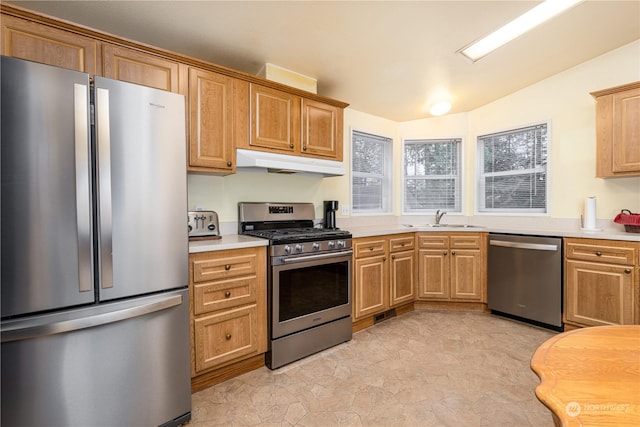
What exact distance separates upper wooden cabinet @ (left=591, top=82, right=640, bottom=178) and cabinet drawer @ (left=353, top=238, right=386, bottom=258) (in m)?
2.17

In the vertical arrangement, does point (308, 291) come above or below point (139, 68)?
below

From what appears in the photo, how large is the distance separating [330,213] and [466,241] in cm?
160

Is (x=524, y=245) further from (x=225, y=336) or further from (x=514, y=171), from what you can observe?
(x=225, y=336)

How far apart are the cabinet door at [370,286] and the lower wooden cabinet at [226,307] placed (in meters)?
0.98

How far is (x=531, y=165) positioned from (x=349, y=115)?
2.22 metres

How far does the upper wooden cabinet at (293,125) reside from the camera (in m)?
2.46

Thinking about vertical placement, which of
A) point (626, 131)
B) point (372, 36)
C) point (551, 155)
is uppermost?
point (372, 36)

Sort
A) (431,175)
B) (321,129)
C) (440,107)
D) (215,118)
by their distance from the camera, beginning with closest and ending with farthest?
1. (215,118)
2. (321,129)
3. (440,107)
4. (431,175)

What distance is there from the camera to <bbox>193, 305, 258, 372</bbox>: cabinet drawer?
1.97m

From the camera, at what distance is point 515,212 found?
3.68m

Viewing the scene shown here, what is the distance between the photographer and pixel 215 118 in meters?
2.24

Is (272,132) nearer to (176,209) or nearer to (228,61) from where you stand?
(228,61)

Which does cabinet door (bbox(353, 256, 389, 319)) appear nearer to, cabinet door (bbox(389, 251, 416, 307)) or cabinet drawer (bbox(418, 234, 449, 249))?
cabinet door (bbox(389, 251, 416, 307))

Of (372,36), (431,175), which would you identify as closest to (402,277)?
(431,175)
